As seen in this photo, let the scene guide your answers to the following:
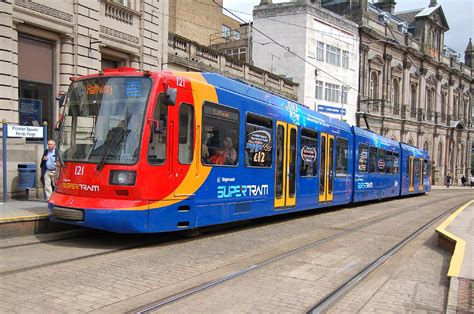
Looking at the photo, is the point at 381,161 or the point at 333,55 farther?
the point at 333,55

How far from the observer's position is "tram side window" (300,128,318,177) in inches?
534

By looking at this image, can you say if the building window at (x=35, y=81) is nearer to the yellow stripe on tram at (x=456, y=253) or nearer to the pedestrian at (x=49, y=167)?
the pedestrian at (x=49, y=167)

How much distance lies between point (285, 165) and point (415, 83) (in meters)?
52.3

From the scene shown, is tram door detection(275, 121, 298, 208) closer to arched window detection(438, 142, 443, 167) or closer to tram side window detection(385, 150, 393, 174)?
tram side window detection(385, 150, 393, 174)

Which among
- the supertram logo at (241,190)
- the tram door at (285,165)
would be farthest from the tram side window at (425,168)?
the supertram logo at (241,190)

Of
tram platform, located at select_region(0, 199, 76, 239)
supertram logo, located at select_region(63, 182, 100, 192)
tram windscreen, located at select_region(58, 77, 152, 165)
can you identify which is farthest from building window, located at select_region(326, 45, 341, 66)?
supertram logo, located at select_region(63, 182, 100, 192)

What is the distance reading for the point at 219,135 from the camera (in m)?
9.81

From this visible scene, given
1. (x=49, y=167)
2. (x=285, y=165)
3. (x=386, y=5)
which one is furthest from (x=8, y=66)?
(x=386, y=5)

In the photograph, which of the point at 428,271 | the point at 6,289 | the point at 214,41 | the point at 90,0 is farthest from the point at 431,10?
the point at 6,289

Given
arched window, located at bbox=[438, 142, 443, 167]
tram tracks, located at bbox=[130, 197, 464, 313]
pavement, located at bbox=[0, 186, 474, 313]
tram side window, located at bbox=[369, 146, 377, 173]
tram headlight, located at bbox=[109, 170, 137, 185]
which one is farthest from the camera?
arched window, located at bbox=[438, 142, 443, 167]

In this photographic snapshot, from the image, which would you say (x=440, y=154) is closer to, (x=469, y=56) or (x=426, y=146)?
(x=426, y=146)

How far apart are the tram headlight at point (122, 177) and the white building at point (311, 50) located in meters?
32.3

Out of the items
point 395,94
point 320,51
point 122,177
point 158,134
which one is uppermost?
point 320,51

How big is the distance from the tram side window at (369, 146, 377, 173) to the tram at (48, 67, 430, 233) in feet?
30.9
